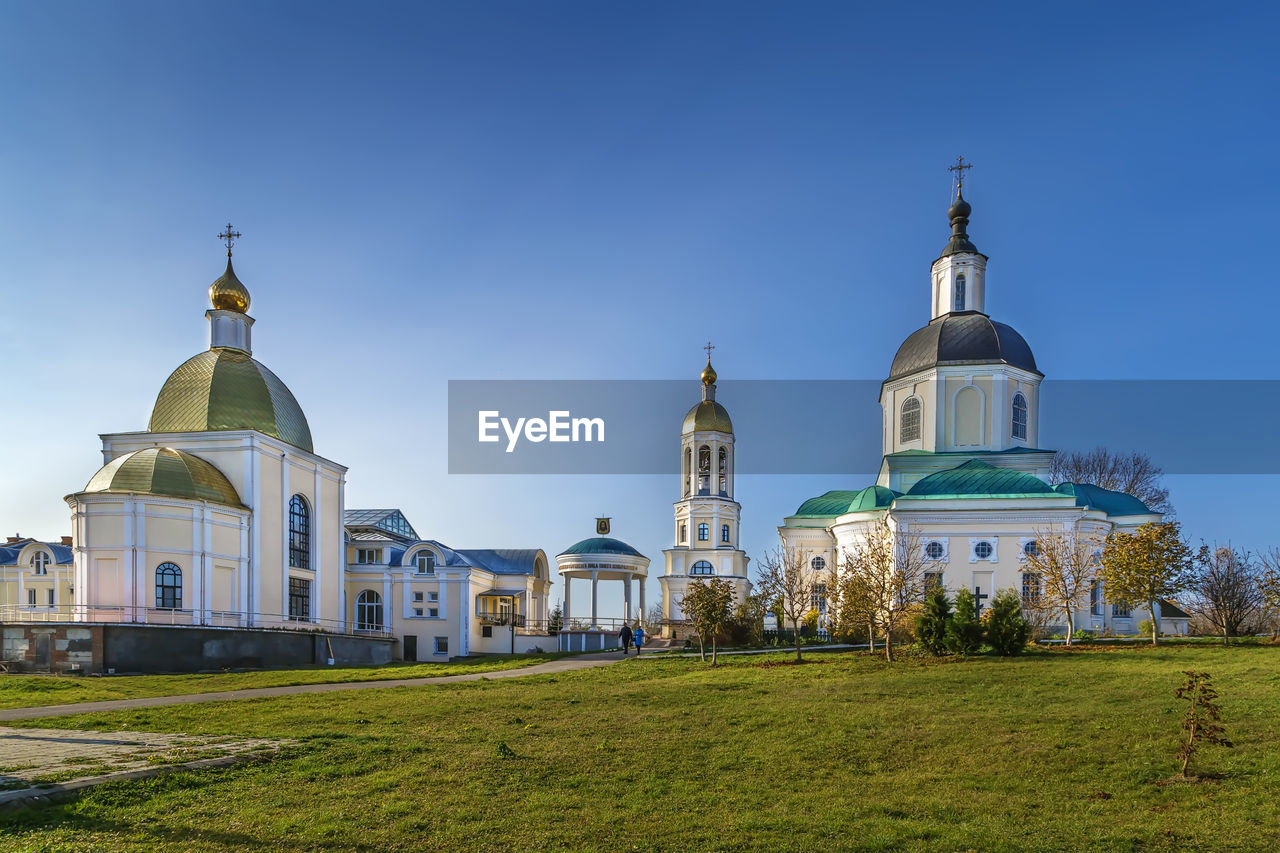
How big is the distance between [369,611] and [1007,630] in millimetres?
31407

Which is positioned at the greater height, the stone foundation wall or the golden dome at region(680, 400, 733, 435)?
the golden dome at region(680, 400, 733, 435)

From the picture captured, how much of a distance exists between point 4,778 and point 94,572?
91.4ft

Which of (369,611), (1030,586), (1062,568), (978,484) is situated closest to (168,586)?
(369,611)

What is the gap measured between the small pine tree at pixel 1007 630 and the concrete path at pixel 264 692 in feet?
36.6

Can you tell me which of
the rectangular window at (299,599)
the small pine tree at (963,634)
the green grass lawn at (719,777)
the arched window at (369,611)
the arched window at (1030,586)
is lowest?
the arched window at (369,611)

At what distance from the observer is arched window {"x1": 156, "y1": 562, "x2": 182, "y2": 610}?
33750 mm

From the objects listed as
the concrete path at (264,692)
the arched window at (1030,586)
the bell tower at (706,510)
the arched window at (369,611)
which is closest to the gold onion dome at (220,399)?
the arched window at (369,611)

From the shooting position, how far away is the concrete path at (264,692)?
54.6ft

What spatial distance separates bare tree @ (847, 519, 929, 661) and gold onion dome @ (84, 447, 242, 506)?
80.0 ft

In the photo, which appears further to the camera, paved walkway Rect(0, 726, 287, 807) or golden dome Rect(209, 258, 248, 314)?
golden dome Rect(209, 258, 248, 314)

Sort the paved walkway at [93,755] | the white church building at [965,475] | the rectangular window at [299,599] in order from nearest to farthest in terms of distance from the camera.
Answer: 1. the paved walkway at [93,755]
2. the white church building at [965,475]
3. the rectangular window at [299,599]

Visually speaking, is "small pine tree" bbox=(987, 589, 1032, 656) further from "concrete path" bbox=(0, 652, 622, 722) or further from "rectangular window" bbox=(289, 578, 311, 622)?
"rectangular window" bbox=(289, 578, 311, 622)

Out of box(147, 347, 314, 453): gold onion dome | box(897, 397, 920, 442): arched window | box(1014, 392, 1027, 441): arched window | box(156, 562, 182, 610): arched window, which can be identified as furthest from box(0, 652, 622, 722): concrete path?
box(1014, 392, 1027, 441): arched window

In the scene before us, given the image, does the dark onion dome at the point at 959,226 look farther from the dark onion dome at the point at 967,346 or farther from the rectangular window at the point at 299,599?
the rectangular window at the point at 299,599
